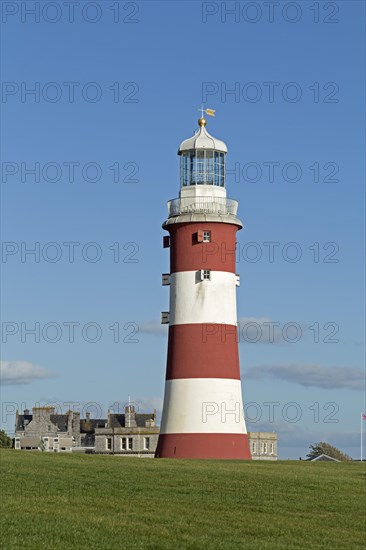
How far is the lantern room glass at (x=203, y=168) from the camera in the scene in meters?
60.4

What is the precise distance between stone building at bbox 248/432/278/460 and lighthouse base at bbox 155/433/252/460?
137ft

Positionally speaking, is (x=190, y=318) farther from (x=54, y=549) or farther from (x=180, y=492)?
(x=54, y=549)

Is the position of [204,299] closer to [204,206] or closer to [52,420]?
[204,206]

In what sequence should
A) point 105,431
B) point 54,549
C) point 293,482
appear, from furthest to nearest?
point 105,431 < point 293,482 < point 54,549

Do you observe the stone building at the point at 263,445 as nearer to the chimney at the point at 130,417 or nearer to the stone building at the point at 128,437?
the stone building at the point at 128,437

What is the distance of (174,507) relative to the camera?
→ 106 ft

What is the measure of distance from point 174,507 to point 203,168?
30955 mm

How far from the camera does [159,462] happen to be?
5000 cm

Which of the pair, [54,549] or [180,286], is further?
[180,286]

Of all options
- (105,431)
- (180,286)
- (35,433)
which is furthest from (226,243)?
(35,433)

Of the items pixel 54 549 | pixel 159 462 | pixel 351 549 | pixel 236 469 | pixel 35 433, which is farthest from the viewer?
pixel 35 433

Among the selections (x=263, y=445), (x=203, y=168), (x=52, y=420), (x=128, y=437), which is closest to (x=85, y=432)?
(x=52, y=420)

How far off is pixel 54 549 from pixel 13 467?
18.4 metres

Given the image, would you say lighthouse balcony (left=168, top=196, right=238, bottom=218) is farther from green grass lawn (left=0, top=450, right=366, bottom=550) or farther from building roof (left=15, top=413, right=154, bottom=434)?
building roof (left=15, top=413, right=154, bottom=434)
